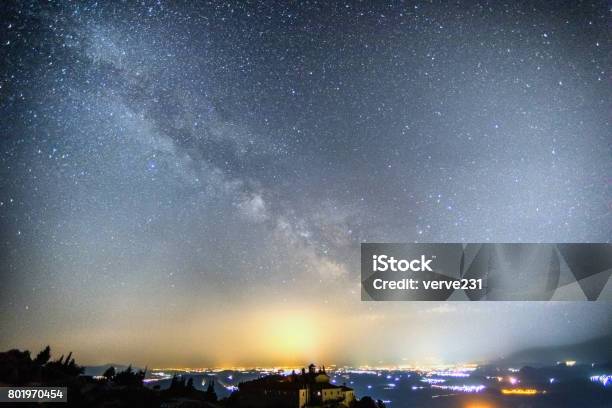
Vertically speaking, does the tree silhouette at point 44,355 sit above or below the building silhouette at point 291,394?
above

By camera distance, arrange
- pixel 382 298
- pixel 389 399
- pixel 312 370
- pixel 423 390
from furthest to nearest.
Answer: pixel 423 390, pixel 389 399, pixel 312 370, pixel 382 298

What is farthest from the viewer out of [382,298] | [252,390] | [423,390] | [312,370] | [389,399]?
[423,390]

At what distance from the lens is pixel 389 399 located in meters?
166

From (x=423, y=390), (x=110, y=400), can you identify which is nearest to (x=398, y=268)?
(x=110, y=400)

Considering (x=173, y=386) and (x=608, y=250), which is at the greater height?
(x=608, y=250)

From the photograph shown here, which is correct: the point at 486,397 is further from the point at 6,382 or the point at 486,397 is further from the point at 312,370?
the point at 6,382

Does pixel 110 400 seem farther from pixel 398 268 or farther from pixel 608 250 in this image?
pixel 608 250

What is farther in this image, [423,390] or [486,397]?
[423,390]

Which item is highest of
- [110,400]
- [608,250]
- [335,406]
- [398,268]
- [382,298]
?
[608,250]

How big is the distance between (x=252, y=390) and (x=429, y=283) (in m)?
31.7

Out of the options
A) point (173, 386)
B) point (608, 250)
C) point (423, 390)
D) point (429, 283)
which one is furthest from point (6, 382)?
point (423, 390)

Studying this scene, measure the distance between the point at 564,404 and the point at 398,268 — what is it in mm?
180138

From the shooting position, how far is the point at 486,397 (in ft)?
578

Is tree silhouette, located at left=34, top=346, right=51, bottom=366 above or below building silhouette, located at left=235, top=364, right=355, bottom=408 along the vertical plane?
above
